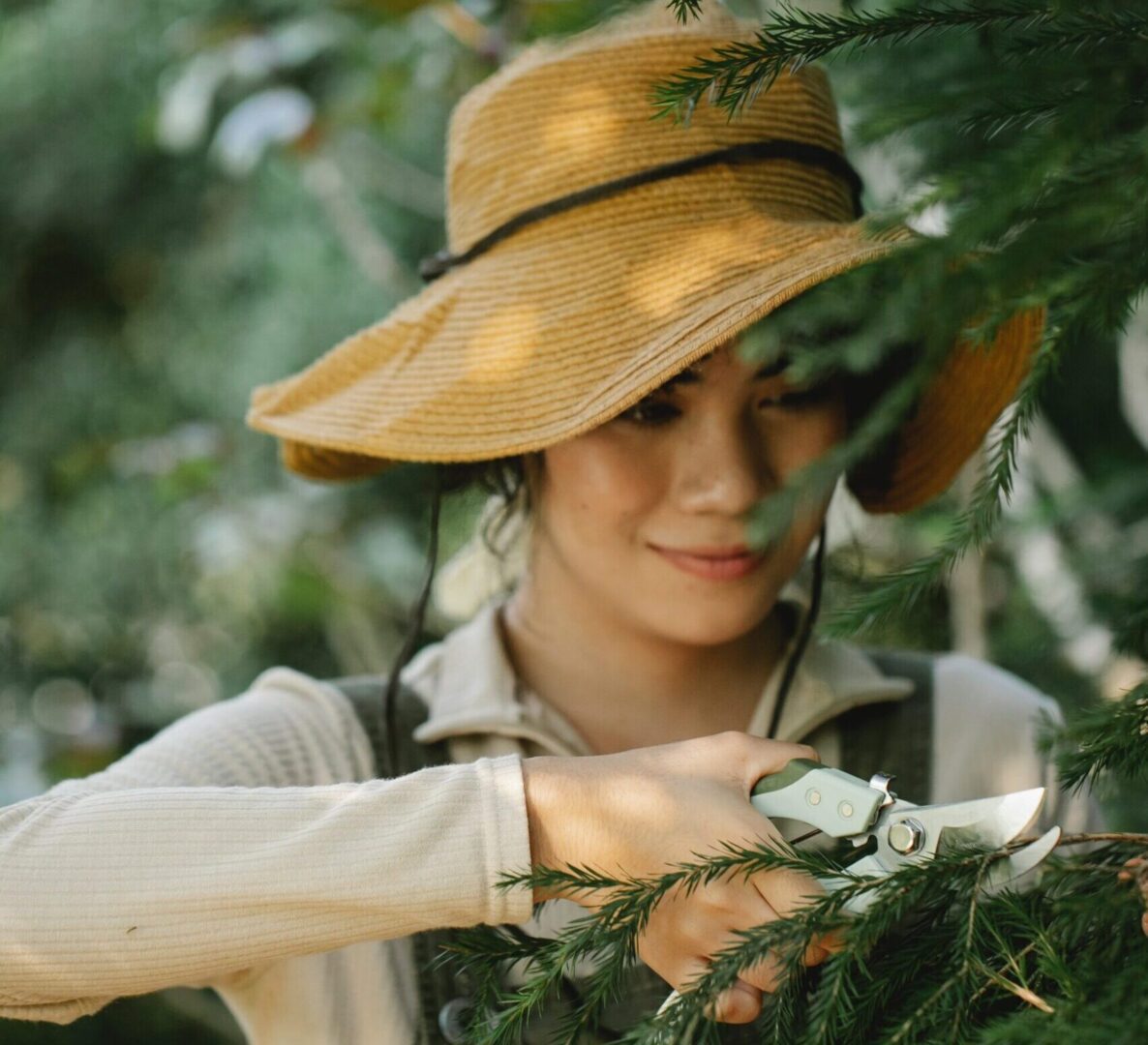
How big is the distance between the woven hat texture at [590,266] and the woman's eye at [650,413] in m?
0.10

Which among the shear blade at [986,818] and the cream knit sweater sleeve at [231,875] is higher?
the shear blade at [986,818]

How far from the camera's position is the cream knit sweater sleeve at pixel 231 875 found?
0.97 metres

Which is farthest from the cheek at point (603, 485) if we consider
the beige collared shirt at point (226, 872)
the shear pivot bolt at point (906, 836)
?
the shear pivot bolt at point (906, 836)

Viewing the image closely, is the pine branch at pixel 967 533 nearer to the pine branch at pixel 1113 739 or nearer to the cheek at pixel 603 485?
the pine branch at pixel 1113 739

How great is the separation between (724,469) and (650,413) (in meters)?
0.10

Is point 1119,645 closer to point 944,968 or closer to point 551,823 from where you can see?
point 944,968

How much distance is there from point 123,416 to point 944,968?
3.66 metres

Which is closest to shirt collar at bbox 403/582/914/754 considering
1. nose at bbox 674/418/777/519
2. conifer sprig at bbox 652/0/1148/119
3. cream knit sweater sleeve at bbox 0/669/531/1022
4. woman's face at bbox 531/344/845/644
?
woman's face at bbox 531/344/845/644

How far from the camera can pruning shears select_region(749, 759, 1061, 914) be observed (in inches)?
34.5

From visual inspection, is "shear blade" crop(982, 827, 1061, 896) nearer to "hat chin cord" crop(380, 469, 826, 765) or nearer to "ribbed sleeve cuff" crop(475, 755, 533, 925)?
"ribbed sleeve cuff" crop(475, 755, 533, 925)

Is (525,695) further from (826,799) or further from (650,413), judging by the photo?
(826,799)

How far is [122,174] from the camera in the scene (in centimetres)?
398

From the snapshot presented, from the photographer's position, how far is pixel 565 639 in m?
1.63

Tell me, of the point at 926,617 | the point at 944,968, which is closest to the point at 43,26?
the point at 926,617
